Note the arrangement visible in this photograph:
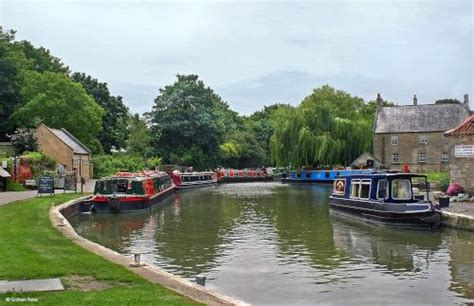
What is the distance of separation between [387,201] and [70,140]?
31.1 metres

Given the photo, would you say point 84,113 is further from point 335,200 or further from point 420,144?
point 420,144

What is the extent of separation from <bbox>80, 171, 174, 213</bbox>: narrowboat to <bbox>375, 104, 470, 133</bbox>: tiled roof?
122 feet

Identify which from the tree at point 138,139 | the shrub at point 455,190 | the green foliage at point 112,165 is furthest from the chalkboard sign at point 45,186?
the tree at point 138,139

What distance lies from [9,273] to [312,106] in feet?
177

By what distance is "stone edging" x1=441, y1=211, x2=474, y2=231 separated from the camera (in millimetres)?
19938

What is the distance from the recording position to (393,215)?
22.4 metres

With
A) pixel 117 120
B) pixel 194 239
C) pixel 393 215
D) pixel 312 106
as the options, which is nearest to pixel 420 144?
pixel 312 106

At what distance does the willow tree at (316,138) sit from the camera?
2264 inches

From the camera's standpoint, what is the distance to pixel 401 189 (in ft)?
78.6

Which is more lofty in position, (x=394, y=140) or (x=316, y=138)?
(x=394, y=140)

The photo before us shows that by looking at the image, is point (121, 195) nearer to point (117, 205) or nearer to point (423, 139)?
point (117, 205)

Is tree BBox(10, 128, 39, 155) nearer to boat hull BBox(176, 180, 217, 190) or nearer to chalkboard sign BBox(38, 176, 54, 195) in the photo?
boat hull BBox(176, 180, 217, 190)

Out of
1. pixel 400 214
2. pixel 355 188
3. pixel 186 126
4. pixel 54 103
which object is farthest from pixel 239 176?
pixel 400 214

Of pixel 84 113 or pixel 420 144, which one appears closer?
pixel 84 113
